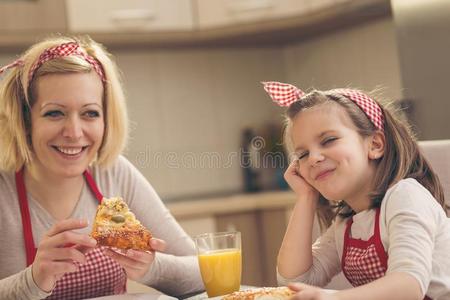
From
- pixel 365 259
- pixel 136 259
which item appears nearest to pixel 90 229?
pixel 136 259

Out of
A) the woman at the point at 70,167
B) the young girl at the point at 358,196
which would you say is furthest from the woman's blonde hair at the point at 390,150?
the woman at the point at 70,167

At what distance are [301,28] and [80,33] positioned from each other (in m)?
1.05

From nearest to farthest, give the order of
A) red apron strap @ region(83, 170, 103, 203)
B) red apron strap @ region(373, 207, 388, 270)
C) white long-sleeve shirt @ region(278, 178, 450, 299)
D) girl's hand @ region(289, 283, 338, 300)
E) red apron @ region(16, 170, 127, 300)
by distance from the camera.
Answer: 1. girl's hand @ region(289, 283, 338, 300)
2. white long-sleeve shirt @ region(278, 178, 450, 299)
3. red apron strap @ region(373, 207, 388, 270)
4. red apron @ region(16, 170, 127, 300)
5. red apron strap @ region(83, 170, 103, 203)

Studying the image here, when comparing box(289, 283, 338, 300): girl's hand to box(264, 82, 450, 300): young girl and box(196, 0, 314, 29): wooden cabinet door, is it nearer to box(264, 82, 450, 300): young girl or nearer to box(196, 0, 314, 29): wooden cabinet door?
box(264, 82, 450, 300): young girl

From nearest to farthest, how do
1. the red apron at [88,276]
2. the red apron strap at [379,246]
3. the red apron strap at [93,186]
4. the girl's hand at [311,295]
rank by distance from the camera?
1. the girl's hand at [311,295]
2. the red apron strap at [379,246]
3. the red apron at [88,276]
4. the red apron strap at [93,186]

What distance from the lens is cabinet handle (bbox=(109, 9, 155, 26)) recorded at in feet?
10.6

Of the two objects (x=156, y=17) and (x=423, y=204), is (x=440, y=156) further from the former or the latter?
(x=156, y=17)

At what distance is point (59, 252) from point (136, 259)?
0.50 feet

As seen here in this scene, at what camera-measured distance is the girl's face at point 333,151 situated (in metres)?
1.25

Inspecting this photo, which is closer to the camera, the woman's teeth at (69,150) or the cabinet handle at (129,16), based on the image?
the woman's teeth at (69,150)

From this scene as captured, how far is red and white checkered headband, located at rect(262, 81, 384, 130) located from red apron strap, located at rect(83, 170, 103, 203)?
611 millimetres

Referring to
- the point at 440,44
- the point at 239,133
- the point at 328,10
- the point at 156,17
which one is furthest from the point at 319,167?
the point at 239,133

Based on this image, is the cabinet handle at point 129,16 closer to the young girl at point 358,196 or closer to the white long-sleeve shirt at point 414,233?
the young girl at point 358,196

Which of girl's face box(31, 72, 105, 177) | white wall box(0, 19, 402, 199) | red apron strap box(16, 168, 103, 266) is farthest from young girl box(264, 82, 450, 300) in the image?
white wall box(0, 19, 402, 199)
